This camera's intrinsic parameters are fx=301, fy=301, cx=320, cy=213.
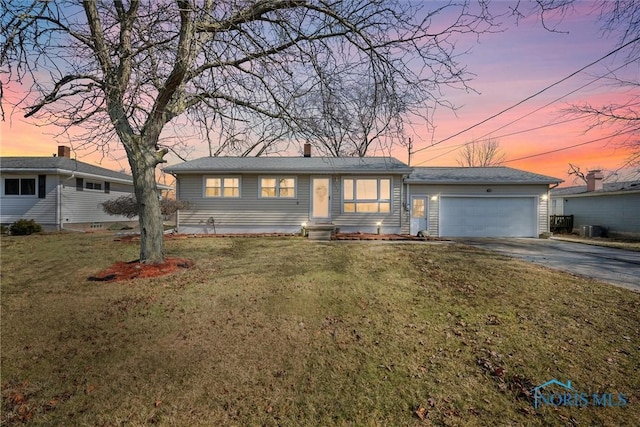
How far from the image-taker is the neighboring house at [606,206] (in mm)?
18625

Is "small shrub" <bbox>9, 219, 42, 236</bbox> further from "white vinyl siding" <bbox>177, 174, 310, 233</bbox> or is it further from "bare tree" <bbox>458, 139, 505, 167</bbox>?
"bare tree" <bbox>458, 139, 505, 167</bbox>

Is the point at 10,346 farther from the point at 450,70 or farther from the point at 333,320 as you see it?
the point at 450,70

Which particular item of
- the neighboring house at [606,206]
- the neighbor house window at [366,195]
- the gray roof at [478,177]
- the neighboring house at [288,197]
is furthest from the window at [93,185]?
the neighboring house at [606,206]

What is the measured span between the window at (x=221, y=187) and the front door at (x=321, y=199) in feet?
12.6

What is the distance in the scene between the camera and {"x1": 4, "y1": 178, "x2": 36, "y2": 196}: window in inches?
669

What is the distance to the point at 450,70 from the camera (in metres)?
4.90

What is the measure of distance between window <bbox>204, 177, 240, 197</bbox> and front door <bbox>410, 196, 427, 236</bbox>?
9.21 m

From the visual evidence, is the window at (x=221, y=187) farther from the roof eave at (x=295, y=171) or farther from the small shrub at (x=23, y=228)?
the small shrub at (x=23, y=228)

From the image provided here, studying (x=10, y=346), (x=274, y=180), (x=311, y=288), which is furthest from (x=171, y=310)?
(x=274, y=180)

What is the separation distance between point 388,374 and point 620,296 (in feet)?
17.6

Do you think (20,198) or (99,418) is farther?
(20,198)

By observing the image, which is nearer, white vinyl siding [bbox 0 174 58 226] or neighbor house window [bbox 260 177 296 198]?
neighbor house window [bbox 260 177 296 198]

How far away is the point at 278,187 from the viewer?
15.0m

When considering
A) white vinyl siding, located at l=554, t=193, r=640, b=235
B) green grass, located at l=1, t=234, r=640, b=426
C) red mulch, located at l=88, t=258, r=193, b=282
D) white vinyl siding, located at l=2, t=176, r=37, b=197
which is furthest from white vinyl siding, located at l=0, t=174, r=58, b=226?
white vinyl siding, located at l=554, t=193, r=640, b=235
